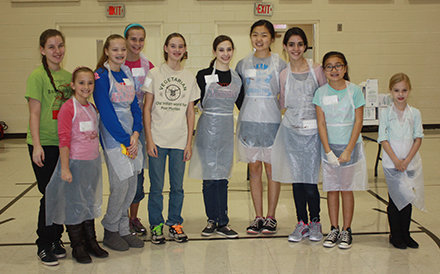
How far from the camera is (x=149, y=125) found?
300 centimetres

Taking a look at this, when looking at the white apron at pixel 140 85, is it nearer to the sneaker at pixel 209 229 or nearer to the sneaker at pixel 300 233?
the sneaker at pixel 209 229

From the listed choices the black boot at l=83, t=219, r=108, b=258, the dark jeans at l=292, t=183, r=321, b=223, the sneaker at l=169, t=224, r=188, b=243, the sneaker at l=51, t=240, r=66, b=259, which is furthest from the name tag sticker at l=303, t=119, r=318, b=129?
the sneaker at l=51, t=240, r=66, b=259

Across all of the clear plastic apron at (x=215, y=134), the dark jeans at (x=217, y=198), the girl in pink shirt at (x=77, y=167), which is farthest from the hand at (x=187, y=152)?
the girl in pink shirt at (x=77, y=167)

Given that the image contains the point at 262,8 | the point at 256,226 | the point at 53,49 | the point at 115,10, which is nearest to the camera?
the point at 53,49

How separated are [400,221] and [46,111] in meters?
2.38

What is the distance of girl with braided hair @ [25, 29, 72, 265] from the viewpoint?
2639mm

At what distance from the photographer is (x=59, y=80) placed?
9.01ft

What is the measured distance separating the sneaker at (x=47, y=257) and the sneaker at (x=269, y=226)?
55.9 inches

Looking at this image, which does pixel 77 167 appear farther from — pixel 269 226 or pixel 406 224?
pixel 406 224

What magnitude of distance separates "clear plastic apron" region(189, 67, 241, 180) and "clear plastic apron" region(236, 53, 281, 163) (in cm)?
9

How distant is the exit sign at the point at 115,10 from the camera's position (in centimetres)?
788

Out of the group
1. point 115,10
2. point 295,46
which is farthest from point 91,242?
point 115,10

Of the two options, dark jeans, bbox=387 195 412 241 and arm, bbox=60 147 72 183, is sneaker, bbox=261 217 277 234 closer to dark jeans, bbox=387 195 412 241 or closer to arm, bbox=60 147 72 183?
dark jeans, bbox=387 195 412 241

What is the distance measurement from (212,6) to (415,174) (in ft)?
19.2
